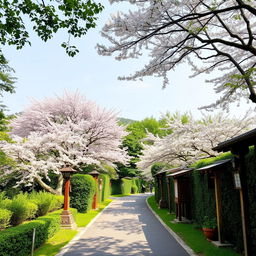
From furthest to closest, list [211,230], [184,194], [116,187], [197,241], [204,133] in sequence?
[116,187]
[204,133]
[184,194]
[197,241]
[211,230]

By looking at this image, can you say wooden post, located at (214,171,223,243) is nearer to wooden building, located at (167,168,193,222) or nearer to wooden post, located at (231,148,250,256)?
wooden post, located at (231,148,250,256)

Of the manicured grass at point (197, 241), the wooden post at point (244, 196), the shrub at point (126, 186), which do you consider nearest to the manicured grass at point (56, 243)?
the manicured grass at point (197, 241)

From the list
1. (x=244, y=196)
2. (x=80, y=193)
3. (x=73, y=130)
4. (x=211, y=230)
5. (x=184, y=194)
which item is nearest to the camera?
(x=244, y=196)

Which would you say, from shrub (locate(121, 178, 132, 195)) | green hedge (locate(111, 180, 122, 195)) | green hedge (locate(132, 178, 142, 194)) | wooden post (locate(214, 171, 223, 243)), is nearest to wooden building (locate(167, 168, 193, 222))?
wooden post (locate(214, 171, 223, 243))

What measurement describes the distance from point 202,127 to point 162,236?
7.26 meters

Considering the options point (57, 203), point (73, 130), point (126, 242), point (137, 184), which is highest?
point (73, 130)

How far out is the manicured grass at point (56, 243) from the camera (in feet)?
23.6

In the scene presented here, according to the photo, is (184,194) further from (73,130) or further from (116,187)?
(116,187)

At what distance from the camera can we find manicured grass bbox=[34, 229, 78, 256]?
7.18 m

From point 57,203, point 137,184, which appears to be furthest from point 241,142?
point 137,184

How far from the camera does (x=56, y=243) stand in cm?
832

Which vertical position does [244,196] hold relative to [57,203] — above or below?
above

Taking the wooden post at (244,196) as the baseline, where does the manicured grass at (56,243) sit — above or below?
below

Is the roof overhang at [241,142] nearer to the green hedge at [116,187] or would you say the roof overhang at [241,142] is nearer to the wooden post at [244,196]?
the wooden post at [244,196]
